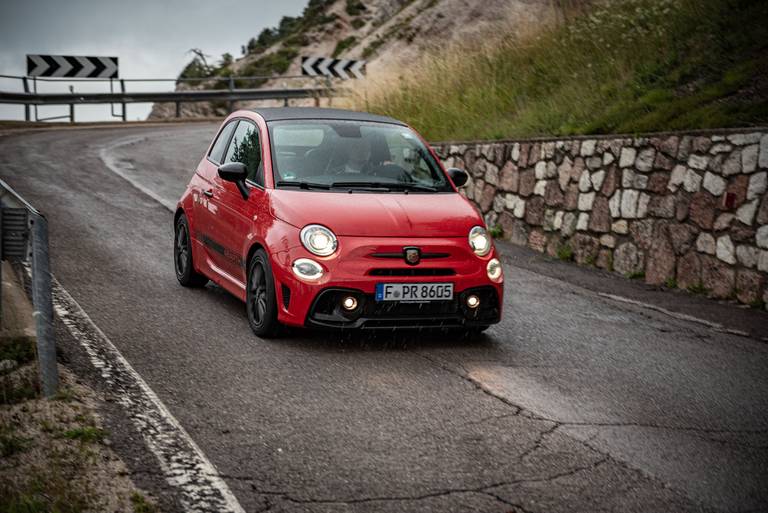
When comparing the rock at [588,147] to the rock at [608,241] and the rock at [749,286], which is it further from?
the rock at [749,286]

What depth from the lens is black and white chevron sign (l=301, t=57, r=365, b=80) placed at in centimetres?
3409

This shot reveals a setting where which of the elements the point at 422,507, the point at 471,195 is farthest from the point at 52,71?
the point at 422,507

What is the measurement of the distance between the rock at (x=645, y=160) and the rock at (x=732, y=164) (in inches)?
49.1

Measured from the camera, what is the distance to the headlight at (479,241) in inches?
302

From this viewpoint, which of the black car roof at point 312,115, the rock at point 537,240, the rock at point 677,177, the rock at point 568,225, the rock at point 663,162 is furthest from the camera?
the rock at point 537,240

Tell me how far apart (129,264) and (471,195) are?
6772mm

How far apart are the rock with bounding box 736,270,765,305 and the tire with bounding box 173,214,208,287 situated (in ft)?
17.7

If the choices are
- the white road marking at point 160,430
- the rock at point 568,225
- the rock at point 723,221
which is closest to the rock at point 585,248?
the rock at point 568,225

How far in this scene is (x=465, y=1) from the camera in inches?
1500

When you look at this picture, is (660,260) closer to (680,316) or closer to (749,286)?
(749,286)

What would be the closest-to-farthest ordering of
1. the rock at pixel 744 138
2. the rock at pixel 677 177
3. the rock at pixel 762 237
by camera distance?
the rock at pixel 762 237 < the rock at pixel 744 138 < the rock at pixel 677 177

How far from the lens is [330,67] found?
113ft

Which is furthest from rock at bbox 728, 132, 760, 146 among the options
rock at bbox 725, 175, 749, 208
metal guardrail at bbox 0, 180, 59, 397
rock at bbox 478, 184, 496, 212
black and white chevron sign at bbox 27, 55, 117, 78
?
black and white chevron sign at bbox 27, 55, 117, 78

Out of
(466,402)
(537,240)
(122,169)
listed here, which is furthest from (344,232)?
(122,169)
